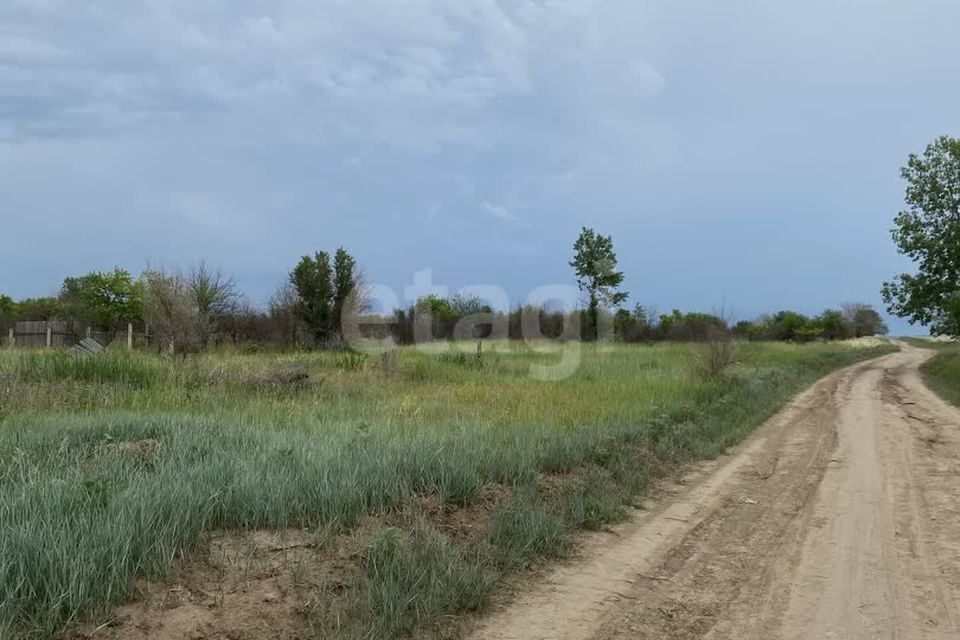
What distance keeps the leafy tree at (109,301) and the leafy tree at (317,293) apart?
23.8m

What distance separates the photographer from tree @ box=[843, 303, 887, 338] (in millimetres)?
87250

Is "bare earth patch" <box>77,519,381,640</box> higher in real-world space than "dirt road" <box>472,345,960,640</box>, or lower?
higher

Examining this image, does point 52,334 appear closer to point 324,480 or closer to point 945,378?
point 324,480

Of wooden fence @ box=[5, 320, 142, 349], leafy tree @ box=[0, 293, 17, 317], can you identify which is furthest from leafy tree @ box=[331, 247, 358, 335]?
leafy tree @ box=[0, 293, 17, 317]

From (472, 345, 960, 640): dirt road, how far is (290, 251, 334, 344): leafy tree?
30192mm

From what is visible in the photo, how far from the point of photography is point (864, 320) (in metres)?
89.2

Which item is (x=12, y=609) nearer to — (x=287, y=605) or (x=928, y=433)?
(x=287, y=605)

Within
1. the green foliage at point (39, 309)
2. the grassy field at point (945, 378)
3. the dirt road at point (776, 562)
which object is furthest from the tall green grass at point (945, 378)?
the green foliage at point (39, 309)

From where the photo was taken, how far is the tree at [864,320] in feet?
286

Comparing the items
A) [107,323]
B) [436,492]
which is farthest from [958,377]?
[107,323]

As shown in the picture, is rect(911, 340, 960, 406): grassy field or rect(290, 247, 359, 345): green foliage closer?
rect(911, 340, 960, 406): grassy field

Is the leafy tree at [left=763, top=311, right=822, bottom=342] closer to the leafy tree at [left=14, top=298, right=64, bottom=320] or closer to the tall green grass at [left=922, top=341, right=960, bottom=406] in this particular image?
the tall green grass at [left=922, top=341, right=960, bottom=406]

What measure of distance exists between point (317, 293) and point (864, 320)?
80.6m

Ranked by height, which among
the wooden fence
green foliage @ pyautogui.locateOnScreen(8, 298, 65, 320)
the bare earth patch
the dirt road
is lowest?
the dirt road
